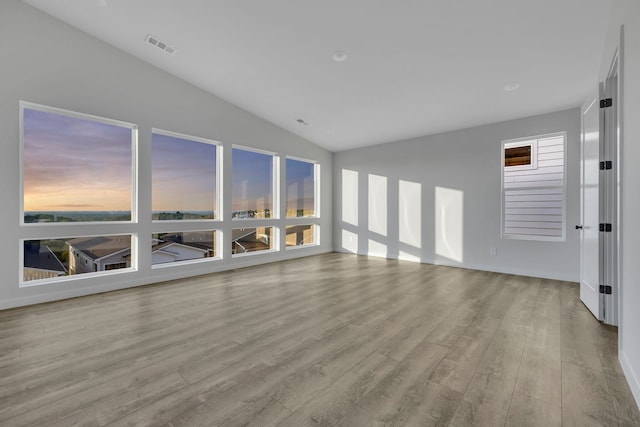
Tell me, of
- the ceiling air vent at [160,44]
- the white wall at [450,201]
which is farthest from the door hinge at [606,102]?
the ceiling air vent at [160,44]

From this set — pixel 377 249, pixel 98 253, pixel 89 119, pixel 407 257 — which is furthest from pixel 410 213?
pixel 89 119

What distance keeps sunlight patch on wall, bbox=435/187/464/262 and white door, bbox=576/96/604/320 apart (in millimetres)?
2121

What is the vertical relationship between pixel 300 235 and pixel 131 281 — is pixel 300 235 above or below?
above

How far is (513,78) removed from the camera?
371 cm

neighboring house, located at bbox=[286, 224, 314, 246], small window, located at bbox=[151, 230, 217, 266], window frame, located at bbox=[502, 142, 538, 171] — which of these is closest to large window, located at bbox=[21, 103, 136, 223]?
small window, located at bbox=[151, 230, 217, 266]

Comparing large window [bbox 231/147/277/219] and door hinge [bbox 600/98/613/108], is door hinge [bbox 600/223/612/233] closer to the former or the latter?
door hinge [bbox 600/98/613/108]

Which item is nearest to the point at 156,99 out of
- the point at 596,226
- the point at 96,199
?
the point at 96,199

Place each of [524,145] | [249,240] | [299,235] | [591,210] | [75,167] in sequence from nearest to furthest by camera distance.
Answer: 1. [591,210]
2. [75,167]
3. [524,145]
4. [249,240]
5. [299,235]

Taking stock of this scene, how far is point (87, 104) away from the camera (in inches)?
149

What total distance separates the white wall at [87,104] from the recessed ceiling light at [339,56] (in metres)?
2.33

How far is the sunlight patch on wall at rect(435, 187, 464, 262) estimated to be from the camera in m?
5.48

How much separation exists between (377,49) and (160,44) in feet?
9.52

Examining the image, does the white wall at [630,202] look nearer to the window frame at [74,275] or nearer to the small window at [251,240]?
the small window at [251,240]

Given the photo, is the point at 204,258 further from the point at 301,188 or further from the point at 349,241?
the point at 349,241
